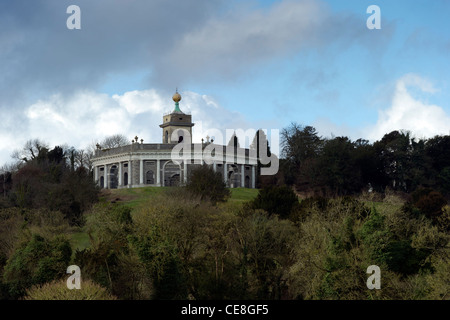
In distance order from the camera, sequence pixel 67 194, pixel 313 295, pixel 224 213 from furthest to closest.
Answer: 1. pixel 67 194
2. pixel 224 213
3. pixel 313 295

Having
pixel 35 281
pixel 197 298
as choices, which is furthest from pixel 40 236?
pixel 197 298

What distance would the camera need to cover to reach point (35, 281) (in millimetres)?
40250

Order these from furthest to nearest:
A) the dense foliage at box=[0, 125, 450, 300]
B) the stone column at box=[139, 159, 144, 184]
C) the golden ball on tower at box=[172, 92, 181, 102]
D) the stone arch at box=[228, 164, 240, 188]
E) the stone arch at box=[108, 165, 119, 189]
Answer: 1. the golden ball on tower at box=[172, 92, 181, 102]
2. the stone arch at box=[108, 165, 119, 189]
3. the stone arch at box=[228, 164, 240, 188]
4. the stone column at box=[139, 159, 144, 184]
5. the dense foliage at box=[0, 125, 450, 300]

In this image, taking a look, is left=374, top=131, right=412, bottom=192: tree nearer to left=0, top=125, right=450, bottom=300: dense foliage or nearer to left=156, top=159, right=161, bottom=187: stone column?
left=0, top=125, right=450, bottom=300: dense foliage

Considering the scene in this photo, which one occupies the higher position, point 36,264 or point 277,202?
point 277,202

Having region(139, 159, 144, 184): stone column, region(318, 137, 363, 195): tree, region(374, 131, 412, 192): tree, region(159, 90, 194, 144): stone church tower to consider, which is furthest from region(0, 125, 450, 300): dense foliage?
region(159, 90, 194, 144): stone church tower

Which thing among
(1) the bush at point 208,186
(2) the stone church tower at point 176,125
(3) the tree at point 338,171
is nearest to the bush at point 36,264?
(1) the bush at point 208,186

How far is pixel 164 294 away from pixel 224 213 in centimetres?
1411

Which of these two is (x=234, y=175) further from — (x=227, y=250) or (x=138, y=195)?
(x=227, y=250)

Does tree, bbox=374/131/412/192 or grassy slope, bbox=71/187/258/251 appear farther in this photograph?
tree, bbox=374/131/412/192

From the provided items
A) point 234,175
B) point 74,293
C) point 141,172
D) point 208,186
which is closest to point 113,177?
point 141,172

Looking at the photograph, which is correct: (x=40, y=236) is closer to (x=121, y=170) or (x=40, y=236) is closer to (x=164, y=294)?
(x=164, y=294)

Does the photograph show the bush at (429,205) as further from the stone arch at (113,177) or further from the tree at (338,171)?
the stone arch at (113,177)
